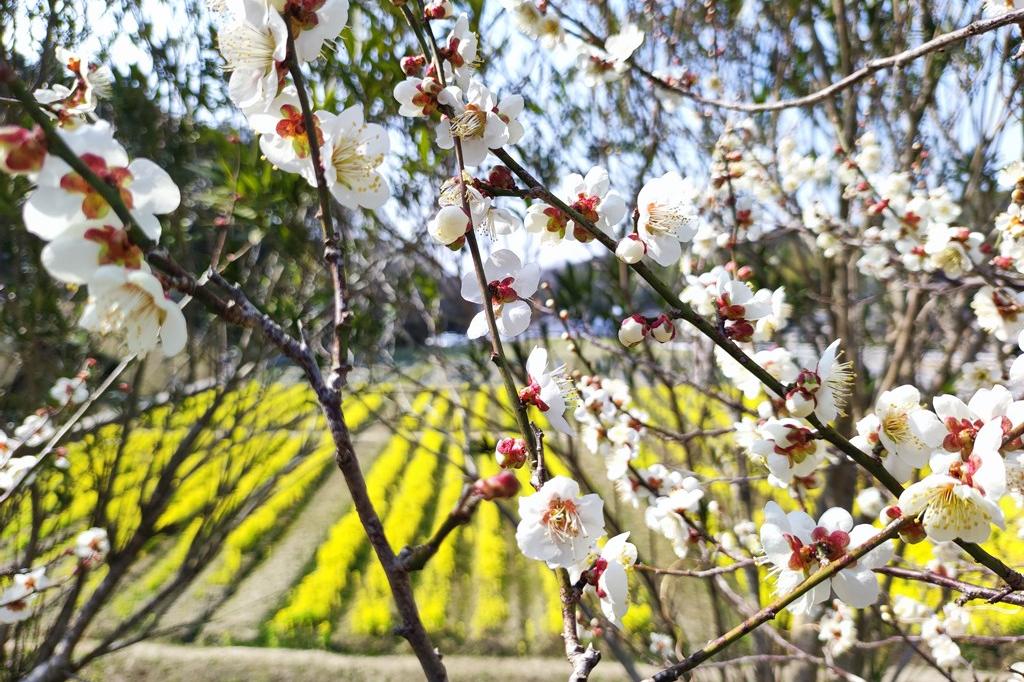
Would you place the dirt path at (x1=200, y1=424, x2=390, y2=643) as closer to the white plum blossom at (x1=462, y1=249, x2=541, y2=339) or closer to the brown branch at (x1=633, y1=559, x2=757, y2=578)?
the brown branch at (x1=633, y1=559, x2=757, y2=578)

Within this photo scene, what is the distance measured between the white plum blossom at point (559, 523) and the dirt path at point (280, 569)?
3.54 m

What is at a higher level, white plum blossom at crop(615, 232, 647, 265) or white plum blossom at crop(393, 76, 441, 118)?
white plum blossom at crop(393, 76, 441, 118)

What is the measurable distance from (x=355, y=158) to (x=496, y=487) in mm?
499

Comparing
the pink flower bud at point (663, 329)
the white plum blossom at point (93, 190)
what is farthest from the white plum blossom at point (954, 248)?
the white plum blossom at point (93, 190)

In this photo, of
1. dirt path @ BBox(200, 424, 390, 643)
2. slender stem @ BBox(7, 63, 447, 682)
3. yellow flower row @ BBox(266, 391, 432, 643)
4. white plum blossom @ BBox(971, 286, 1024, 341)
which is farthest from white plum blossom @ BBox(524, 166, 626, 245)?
dirt path @ BBox(200, 424, 390, 643)

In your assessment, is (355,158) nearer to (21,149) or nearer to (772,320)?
(21,149)

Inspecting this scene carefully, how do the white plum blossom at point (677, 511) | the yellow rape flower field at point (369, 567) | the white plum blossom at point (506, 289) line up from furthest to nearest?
the yellow rape flower field at point (369, 567), the white plum blossom at point (677, 511), the white plum blossom at point (506, 289)

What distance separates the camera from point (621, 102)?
121 inches

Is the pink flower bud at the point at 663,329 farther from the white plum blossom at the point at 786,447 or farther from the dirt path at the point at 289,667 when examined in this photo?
the dirt path at the point at 289,667

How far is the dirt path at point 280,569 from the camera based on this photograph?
479 cm

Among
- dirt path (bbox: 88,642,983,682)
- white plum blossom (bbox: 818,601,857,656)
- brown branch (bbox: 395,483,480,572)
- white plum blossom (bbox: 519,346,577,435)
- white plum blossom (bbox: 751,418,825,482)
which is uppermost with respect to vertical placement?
white plum blossom (bbox: 519,346,577,435)

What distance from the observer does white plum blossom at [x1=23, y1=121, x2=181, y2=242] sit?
1.57 ft

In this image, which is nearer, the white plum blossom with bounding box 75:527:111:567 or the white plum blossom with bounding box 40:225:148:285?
the white plum blossom with bounding box 40:225:148:285

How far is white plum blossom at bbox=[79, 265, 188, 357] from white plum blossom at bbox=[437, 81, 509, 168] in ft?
1.26
